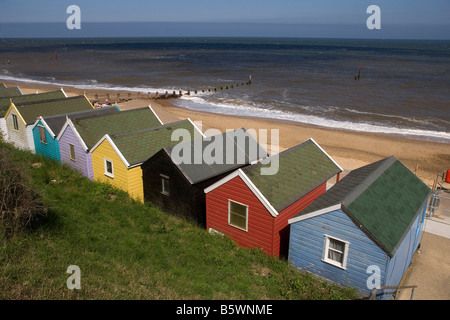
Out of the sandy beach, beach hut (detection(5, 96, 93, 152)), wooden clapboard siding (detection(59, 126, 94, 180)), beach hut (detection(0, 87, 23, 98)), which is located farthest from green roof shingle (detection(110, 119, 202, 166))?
beach hut (detection(0, 87, 23, 98))

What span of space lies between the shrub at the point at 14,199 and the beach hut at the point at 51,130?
11.6 meters

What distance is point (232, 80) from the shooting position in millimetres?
85062

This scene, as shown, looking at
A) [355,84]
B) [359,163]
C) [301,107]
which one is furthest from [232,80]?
[359,163]

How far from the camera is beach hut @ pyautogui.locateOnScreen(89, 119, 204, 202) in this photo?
20.0m

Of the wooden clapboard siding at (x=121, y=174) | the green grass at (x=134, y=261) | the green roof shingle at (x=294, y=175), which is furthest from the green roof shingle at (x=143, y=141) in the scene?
the green roof shingle at (x=294, y=175)

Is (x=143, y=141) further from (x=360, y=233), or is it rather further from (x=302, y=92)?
(x=302, y=92)

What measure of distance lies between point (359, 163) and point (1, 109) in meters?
30.6

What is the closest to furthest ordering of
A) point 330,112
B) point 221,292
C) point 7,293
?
point 7,293 < point 221,292 < point 330,112

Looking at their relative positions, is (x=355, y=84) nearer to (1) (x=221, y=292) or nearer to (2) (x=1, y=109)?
(2) (x=1, y=109)

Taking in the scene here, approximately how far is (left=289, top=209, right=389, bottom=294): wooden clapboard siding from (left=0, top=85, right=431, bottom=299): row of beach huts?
37 mm

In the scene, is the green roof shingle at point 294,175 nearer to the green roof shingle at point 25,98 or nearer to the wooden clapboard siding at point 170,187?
the wooden clapboard siding at point 170,187

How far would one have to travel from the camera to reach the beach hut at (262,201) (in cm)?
1487

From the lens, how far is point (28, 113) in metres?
27.4

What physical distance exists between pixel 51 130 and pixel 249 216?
16854 millimetres
